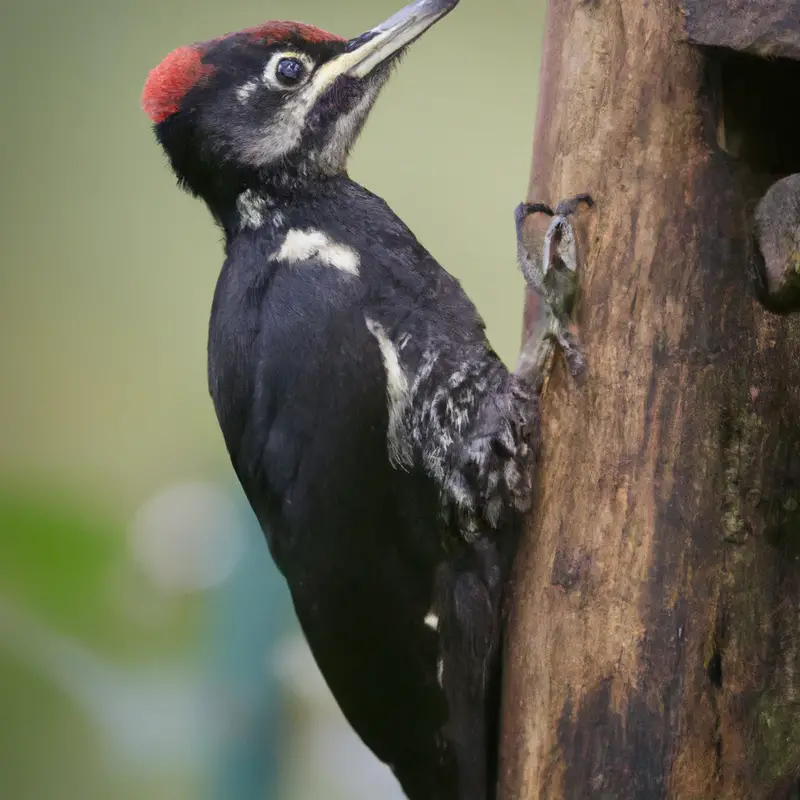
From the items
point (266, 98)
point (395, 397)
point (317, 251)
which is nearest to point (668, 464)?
point (395, 397)

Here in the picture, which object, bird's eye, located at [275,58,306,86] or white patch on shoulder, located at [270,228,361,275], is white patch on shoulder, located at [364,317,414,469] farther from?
bird's eye, located at [275,58,306,86]

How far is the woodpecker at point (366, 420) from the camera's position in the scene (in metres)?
1.36

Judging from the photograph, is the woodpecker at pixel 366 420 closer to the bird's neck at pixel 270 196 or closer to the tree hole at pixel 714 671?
the bird's neck at pixel 270 196

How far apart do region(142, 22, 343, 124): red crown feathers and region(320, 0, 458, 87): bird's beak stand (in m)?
0.07

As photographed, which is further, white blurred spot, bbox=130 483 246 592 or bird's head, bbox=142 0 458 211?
white blurred spot, bbox=130 483 246 592

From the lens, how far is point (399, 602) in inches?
56.4

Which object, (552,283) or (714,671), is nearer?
(714,671)

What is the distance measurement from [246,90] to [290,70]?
Result: 0.08 metres

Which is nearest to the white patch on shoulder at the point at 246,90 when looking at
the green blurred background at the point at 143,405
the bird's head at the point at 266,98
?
the bird's head at the point at 266,98

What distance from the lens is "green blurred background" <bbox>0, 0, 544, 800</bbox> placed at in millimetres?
2207

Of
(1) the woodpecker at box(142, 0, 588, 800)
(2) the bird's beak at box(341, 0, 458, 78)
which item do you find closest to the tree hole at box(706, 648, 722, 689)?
(1) the woodpecker at box(142, 0, 588, 800)

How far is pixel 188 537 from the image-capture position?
2.29m

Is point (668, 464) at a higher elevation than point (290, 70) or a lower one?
lower

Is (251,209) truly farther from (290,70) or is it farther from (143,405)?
(143,405)
